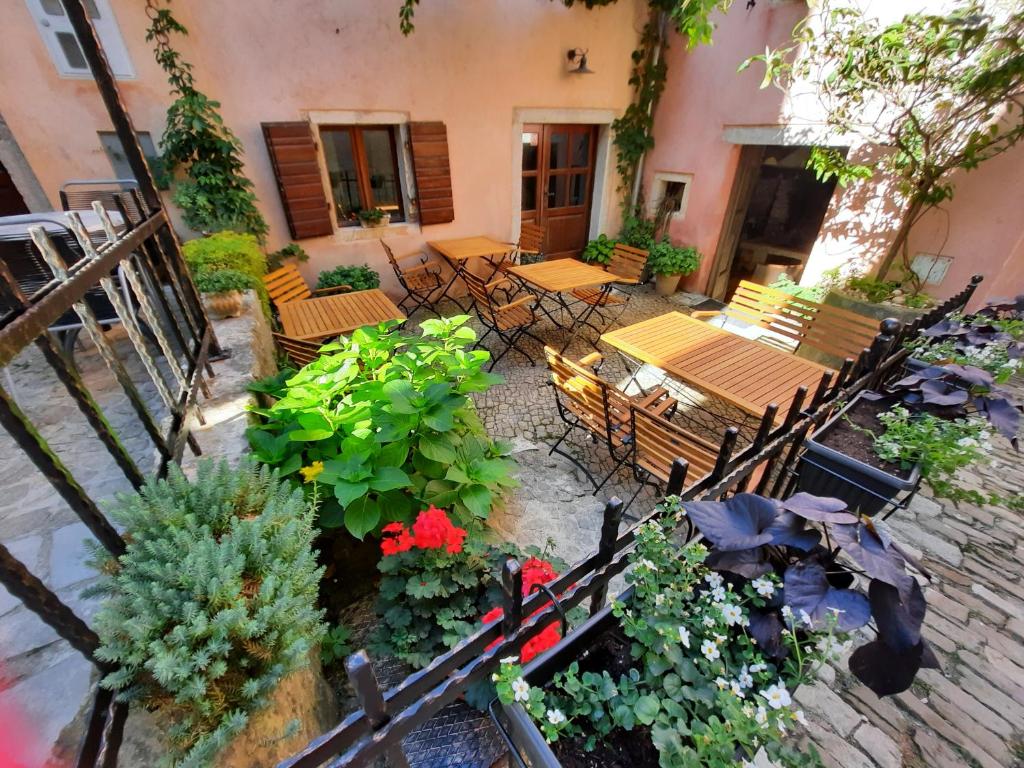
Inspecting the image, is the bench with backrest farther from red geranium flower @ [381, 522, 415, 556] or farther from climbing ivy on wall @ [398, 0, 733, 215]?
climbing ivy on wall @ [398, 0, 733, 215]

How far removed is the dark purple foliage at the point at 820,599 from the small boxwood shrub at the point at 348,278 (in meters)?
5.49

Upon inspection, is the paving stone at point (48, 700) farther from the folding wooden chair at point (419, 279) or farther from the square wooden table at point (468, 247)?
the square wooden table at point (468, 247)

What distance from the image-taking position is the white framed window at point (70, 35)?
3.61m

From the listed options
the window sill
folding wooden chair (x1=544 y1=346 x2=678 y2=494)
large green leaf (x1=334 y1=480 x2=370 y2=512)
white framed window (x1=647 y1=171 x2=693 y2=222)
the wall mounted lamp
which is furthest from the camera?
white framed window (x1=647 y1=171 x2=693 y2=222)

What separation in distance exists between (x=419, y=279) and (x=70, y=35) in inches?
152

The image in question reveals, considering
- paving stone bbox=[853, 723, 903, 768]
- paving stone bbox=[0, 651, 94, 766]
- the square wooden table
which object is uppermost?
the square wooden table

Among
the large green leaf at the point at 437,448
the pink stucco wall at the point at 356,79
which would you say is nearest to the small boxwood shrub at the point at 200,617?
the large green leaf at the point at 437,448

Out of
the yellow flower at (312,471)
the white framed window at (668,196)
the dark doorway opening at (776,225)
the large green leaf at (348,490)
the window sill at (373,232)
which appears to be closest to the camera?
the large green leaf at (348,490)

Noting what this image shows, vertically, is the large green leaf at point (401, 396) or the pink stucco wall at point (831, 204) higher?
the pink stucco wall at point (831, 204)

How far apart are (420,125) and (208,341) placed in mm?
4258

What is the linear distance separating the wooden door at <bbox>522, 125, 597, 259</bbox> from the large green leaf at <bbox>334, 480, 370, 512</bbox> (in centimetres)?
630

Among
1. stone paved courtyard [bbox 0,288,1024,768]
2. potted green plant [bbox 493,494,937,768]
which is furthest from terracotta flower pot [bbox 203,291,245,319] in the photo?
potted green plant [bbox 493,494,937,768]

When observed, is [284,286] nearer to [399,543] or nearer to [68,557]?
[68,557]

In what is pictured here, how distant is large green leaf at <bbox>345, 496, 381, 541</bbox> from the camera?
1.78 meters
